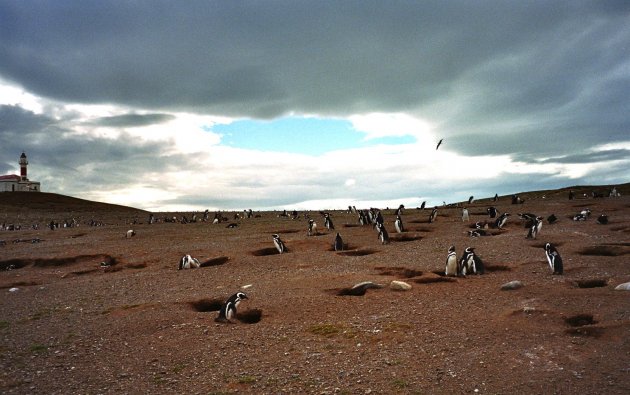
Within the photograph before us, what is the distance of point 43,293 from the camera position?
16.9 m

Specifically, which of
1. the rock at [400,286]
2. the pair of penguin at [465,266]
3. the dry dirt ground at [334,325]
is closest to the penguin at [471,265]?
the pair of penguin at [465,266]

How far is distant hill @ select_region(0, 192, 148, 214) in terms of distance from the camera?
66.0m

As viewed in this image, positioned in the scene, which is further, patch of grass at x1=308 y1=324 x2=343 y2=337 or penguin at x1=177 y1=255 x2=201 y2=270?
penguin at x1=177 y1=255 x2=201 y2=270

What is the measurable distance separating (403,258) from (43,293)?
12.7 meters

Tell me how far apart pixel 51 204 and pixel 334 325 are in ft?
232

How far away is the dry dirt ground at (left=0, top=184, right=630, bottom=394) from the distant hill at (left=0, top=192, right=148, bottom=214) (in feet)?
165

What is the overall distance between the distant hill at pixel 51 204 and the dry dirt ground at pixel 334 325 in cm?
5025

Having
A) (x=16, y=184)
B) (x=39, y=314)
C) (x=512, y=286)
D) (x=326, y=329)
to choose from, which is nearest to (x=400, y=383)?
(x=326, y=329)

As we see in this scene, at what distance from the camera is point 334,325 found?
36.0 feet

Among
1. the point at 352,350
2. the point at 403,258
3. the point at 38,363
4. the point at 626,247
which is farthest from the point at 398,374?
the point at 626,247

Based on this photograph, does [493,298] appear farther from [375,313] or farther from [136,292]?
[136,292]

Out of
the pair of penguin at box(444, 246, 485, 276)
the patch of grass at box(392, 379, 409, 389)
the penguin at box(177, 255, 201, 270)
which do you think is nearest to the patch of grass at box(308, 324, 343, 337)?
Answer: the patch of grass at box(392, 379, 409, 389)

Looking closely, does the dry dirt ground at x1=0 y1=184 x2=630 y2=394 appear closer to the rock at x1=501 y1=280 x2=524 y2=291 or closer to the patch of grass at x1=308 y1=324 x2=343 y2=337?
the patch of grass at x1=308 y1=324 x2=343 y2=337

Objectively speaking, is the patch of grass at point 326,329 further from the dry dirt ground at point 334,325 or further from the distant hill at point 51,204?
the distant hill at point 51,204
